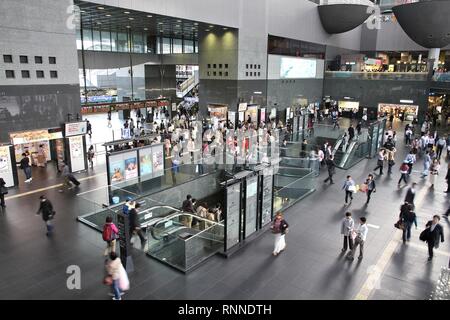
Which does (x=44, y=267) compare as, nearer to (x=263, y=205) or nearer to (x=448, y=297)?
(x=263, y=205)

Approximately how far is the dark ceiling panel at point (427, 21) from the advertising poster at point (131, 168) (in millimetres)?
33142

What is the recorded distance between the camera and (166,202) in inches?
558

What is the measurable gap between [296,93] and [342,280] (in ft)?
104

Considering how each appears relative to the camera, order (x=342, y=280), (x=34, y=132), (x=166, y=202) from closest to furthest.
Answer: (x=342, y=280) < (x=166, y=202) < (x=34, y=132)

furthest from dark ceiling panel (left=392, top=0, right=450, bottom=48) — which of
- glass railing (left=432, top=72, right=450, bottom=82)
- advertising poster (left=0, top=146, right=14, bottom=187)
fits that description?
advertising poster (left=0, top=146, right=14, bottom=187)

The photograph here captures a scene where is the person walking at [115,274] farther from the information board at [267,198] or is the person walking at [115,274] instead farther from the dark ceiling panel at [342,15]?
the dark ceiling panel at [342,15]

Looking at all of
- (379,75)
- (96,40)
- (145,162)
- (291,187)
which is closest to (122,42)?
(96,40)

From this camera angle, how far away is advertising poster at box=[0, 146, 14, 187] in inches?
557

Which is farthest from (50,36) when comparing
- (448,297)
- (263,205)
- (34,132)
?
(448,297)

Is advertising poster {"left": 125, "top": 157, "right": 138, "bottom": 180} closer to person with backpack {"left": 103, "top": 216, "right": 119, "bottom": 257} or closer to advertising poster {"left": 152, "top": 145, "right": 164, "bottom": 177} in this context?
advertising poster {"left": 152, "top": 145, "right": 164, "bottom": 177}

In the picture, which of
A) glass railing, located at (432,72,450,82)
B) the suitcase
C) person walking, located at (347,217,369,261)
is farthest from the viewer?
glass railing, located at (432,72,450,82)

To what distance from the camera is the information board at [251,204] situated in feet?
33.0

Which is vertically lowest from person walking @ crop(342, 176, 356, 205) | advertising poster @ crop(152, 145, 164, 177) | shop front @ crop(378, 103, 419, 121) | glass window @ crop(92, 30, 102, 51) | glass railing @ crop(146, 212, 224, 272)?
glass railing @ crop(146, 212, 224, 272)

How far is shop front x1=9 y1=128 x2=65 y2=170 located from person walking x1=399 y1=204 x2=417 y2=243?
1482cm
